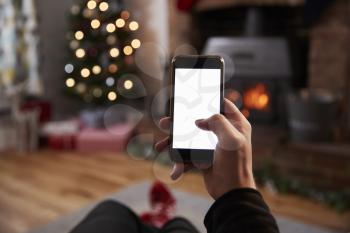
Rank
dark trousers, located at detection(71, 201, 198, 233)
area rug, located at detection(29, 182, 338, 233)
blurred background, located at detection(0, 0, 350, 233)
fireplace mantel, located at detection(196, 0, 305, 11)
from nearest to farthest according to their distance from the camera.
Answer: dark trousers, located at detection(71, 201, 198, 233) → area rug, located at detection(29, 182, 338, 233) → blurred background, located at detection(0, 0, 350, 233) → fireplace mantel, located at detection(196, 0, 305, 11)

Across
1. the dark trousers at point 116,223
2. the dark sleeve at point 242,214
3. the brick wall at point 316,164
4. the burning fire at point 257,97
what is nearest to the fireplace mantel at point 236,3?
the burning fire at point 257,97

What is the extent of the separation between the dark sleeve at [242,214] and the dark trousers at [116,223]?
1.19ft

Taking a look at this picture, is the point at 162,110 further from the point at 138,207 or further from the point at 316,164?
the point at 316,164

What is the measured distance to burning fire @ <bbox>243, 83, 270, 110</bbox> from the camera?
88.4 inches

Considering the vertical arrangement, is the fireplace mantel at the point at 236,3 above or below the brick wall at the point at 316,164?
above

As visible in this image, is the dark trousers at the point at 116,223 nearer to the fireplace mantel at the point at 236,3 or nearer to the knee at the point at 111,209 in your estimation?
the knee at the point at 111,209

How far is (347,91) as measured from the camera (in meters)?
2.03

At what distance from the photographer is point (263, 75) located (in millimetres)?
2258

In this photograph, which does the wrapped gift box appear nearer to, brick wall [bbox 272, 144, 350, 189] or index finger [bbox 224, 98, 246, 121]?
brick wall [bbox 272, 144, 350, 189]

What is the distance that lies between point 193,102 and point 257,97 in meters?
1.87

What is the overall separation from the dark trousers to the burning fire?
1.48 m

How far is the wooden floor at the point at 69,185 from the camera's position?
1.64m

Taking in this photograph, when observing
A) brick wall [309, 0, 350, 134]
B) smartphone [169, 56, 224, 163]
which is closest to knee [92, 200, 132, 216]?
smartphone [169, 56, 224, 163]

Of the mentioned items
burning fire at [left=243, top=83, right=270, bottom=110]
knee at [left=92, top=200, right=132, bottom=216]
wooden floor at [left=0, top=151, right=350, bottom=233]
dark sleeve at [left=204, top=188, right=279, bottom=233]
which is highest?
dark sleeve at [left=204, top=188, right=279, bottom=233]
